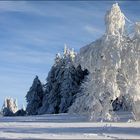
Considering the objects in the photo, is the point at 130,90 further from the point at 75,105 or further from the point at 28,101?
the point at 28,101

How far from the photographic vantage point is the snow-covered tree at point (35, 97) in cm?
8050

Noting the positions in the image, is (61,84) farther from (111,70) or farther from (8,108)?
(111,70)

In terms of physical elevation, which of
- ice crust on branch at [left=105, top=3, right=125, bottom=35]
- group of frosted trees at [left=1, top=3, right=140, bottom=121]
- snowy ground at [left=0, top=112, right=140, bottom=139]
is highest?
ice crust on branch at [left=105, top=3, right=125, bottom=35]

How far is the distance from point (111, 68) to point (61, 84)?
40.8 meters

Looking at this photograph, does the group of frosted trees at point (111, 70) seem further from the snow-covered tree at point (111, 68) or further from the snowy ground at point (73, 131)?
the snowy ground at point (73, 131)

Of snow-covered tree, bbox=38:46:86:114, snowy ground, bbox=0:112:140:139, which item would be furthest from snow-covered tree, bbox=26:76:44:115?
snowy ground, bbox=0:112:140:139

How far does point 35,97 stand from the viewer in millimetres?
80812

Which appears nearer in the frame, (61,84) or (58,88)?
(61,84)

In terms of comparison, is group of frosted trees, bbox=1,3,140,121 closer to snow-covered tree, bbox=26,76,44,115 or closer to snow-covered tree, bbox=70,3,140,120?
snow-covered tree, bbox=70,3,140,120

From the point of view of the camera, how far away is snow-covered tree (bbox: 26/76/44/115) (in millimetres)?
80500

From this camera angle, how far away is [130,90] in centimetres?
3375

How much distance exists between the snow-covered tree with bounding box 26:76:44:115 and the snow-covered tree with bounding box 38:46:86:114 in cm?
304

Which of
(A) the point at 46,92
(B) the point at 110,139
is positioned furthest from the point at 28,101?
(B) the point at 110,139

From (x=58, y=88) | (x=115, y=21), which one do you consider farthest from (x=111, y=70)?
(x=58, y=88)
